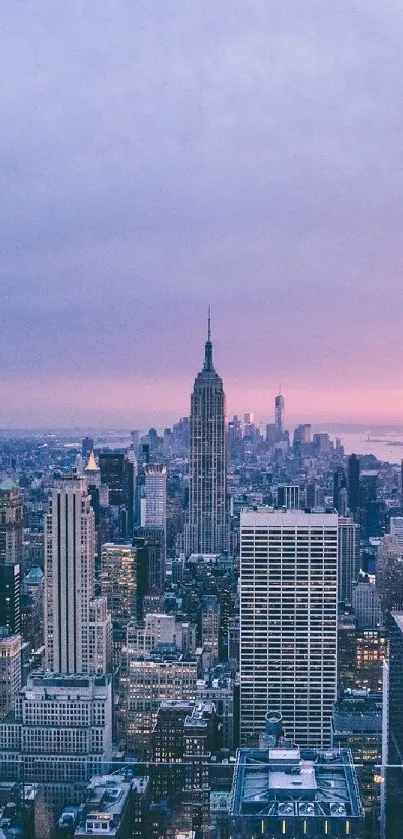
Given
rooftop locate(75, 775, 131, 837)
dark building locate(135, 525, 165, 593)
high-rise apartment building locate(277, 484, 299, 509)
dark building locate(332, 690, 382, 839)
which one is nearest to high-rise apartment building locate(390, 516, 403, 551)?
high-rise apartment building locate(277, 484, 299, 509)

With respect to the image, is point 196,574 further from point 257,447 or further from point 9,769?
point 9,769

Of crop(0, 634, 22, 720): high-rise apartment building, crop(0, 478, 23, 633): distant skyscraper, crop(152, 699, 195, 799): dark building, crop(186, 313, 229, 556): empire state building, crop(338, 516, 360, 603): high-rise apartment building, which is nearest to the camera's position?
crop(152, 699, 195, 799): dark building

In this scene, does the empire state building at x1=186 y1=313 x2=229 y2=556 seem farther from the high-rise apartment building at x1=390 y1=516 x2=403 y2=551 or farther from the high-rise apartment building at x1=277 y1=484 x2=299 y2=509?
the high-rise apartment building at x1=390 y1=516 x2=403 y2=551

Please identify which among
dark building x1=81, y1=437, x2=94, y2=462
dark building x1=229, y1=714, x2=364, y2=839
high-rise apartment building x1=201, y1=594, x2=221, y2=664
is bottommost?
high-rise apartment building x1=201, y1=594, x2=221, y2=664

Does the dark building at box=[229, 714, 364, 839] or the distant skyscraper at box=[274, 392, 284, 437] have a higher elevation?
the distant skyscraper at box=[274, 392, 284, 437]

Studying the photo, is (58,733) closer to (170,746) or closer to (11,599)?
(170,746)
